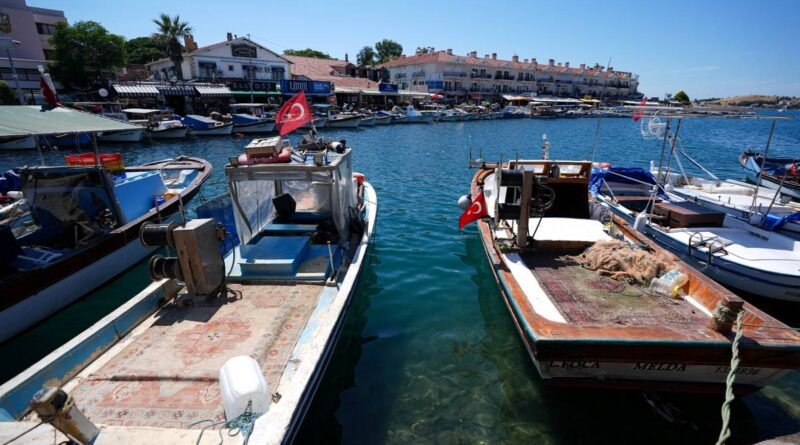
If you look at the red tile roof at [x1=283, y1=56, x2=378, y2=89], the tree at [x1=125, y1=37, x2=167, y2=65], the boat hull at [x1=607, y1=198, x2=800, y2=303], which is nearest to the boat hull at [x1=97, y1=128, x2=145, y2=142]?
the red tile roof at [x1=283, y1=56, x2=378, y2=89]

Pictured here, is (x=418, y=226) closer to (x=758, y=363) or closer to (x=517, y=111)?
(x=758, y=363)

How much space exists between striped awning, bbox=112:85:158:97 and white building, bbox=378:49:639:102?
5077 centimetres

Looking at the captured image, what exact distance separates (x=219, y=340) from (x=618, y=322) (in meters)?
5.54

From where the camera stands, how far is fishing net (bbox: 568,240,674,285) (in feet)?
20.9

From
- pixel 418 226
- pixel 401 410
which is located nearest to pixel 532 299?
pixel 401 410

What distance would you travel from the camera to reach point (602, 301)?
19.3 feet

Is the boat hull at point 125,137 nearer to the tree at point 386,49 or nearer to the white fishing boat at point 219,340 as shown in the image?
the white fishing boat at point 219,340

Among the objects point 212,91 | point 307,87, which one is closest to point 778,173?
point 212,91

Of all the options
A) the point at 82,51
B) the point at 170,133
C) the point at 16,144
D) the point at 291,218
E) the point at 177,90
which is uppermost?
the point at 82,51

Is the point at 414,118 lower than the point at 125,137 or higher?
higher

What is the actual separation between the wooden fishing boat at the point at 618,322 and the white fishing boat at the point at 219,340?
2917 millimetres

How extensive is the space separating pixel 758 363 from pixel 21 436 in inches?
294

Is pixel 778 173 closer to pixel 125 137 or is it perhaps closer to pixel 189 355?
pixel 189 355

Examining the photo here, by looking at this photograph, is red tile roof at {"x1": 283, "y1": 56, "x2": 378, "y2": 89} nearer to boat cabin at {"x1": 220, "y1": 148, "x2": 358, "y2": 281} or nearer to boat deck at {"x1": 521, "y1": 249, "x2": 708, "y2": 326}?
boat cabin at {"x1": 220, "y1": 148, "x2": 358, "y2": 281}
